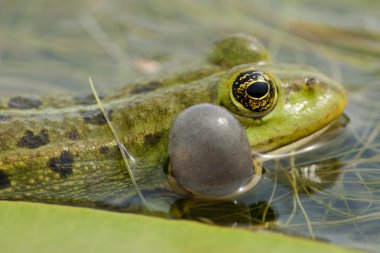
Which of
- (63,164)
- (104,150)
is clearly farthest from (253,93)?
(63,164)

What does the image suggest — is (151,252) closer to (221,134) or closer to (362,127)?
(221,134)

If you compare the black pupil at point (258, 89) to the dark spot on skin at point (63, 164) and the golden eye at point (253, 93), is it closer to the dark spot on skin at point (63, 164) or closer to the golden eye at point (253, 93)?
the golden eye at point (253, 93)

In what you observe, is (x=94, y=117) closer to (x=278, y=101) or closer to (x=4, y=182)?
(x=4, y=182)

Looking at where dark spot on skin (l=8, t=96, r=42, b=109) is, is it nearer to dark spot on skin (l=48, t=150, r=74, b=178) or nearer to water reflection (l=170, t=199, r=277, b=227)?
dark spot on skin (l=48, t=150, r=74, b=178)

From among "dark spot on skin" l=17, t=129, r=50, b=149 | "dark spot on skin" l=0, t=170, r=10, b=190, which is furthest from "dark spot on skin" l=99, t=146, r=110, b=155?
"dark spot on skin" l=0, t=170, r=10, b=190

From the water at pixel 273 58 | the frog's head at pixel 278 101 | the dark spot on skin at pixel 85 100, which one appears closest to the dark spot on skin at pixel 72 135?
the dark spot on skin at pixel 85 100

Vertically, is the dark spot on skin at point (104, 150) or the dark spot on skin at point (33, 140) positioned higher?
the dark spot on skin at point (33, 140)
